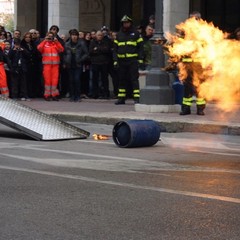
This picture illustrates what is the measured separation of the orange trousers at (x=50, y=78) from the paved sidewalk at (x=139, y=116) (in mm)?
733

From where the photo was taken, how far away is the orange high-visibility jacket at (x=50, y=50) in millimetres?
19016

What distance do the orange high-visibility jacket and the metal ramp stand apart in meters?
6.75

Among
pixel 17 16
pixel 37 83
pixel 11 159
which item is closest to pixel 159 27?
pixel 37 83

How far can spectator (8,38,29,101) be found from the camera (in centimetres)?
1923

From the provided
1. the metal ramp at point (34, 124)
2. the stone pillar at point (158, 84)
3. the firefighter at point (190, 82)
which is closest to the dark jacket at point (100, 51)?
the stone pillar at point (158, 84)

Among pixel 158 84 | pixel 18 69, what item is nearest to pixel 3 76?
pixel 18 69

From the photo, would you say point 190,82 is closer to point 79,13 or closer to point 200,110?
point 200,110

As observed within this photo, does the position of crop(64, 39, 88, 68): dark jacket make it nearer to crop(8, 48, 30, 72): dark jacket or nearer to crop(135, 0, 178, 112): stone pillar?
crop(8, 48, 30, 72): dark jacket

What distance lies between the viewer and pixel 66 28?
2308 cm

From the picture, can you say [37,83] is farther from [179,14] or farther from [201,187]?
[201,187]

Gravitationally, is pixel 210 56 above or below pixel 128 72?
above

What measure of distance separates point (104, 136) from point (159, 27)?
4.45 meters

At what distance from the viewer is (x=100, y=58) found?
62.7ft

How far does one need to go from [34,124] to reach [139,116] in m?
3.13
